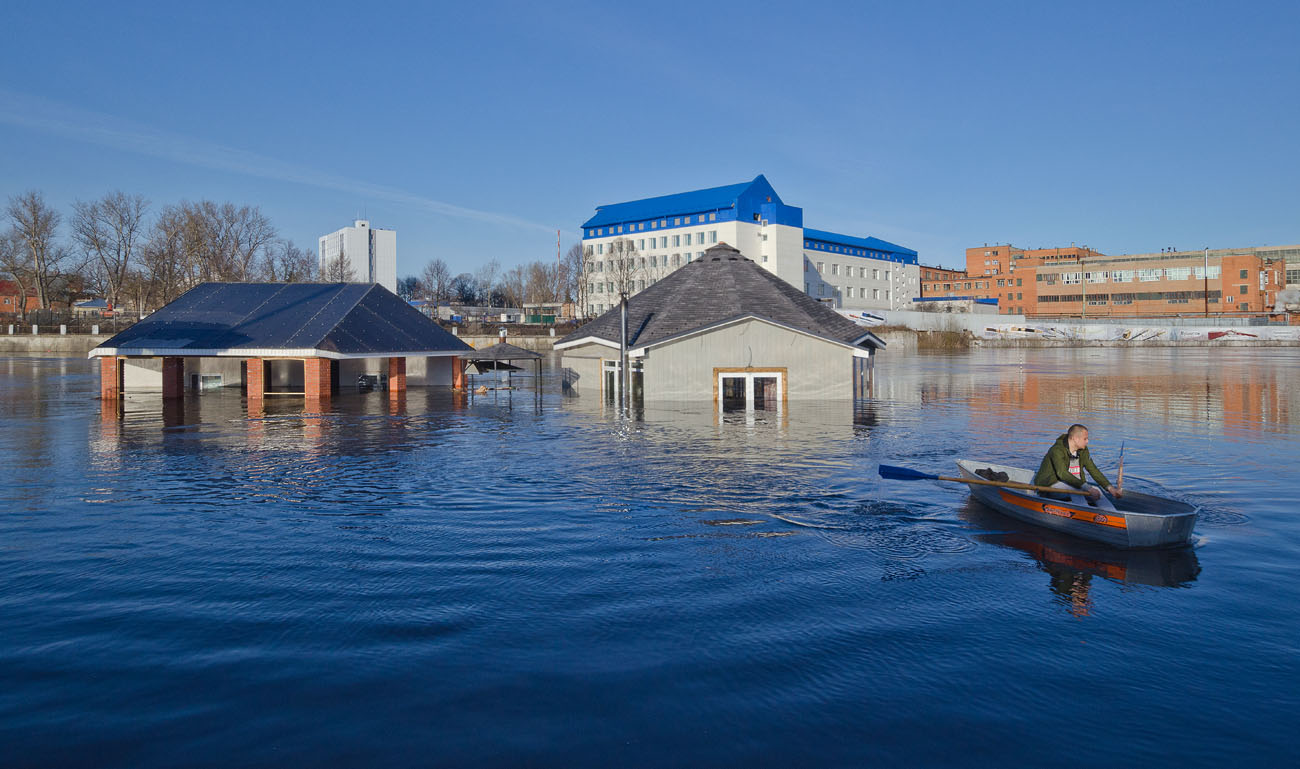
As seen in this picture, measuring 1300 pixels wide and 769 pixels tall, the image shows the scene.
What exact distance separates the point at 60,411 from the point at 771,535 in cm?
3206

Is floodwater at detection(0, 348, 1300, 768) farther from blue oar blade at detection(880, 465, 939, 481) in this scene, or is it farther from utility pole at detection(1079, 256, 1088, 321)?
utility pole at detection(1079, 256, 1088, 321)

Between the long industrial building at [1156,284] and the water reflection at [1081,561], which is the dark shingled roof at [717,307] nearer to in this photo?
the water reflection at [1081,561]

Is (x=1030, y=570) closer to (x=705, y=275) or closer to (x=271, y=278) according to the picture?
(x=705, y=275)

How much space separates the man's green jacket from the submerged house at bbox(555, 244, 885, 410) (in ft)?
68.1

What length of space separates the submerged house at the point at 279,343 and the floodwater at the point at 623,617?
677 inches

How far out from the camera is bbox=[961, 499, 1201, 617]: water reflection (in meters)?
11.3

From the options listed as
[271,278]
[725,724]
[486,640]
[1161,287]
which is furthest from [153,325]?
[1161,287]

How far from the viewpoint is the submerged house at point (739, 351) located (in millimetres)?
36406

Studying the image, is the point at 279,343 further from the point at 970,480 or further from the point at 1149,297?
the point at 1149,297

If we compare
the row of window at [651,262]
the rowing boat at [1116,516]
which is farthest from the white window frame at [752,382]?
the row of window at [651,262]

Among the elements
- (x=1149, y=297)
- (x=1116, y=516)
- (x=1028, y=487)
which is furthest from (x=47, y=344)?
(x=1149, y=297)

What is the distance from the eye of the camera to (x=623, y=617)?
9.91 meters

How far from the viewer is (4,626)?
9680mm

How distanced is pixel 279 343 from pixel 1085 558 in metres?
33.5
